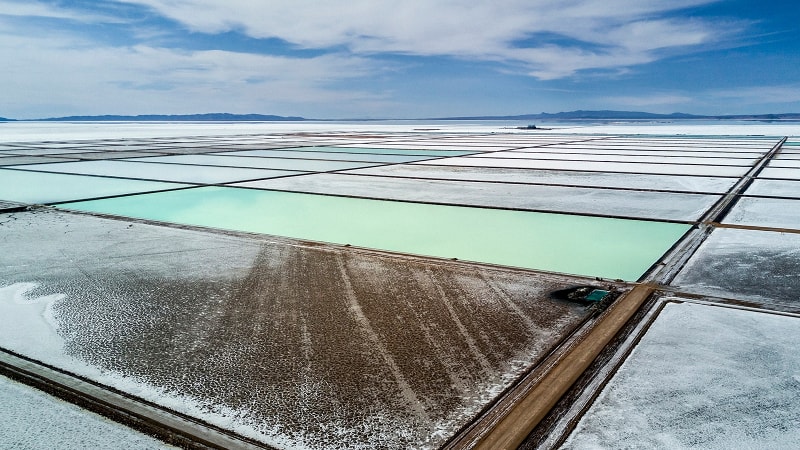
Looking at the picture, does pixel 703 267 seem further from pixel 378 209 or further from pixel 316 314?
pixel 378 209

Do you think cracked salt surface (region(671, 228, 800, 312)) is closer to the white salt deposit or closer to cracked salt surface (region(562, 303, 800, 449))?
cracked salt surface (region(562, 303, 800, 449))

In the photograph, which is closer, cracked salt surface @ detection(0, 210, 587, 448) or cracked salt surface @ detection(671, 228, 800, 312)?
cracked salt surface @ detection(0, 210, 587, 448)

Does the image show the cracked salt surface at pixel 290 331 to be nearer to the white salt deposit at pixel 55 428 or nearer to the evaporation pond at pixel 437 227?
the white salt deposit at pixel 55 428

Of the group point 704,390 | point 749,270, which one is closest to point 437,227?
point 749,270

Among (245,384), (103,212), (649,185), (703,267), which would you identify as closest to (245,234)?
(103,212)

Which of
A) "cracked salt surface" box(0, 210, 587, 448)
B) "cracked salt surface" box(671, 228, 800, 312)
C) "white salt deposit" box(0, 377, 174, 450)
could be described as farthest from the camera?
"cracked salt surface" box(671, 228, 800, 312)

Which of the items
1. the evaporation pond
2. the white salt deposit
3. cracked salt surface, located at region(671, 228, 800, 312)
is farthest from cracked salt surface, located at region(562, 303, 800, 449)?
the white salt deposit

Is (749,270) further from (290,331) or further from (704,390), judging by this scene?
(290,331)
